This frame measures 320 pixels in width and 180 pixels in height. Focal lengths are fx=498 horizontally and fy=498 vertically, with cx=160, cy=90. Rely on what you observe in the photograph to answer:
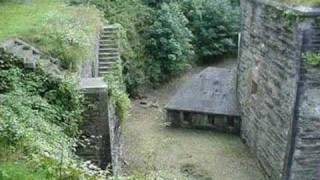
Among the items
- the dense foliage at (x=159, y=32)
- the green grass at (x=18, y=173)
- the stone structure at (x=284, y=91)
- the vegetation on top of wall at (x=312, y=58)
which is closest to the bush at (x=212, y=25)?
the dense foliage at (x=159, y=32)

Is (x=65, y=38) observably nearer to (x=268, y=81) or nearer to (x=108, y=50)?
(x=108, y=50)

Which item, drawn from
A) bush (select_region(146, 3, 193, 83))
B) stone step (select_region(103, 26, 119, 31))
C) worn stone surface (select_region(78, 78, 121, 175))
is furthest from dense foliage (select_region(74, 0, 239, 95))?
worn stone surface (select_region(78, 78, 121, 175))

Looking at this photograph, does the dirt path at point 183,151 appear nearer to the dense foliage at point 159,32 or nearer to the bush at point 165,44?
the dense foliage at point 159,32

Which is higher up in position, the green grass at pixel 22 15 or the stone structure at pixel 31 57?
the green grass at pixel 22 15

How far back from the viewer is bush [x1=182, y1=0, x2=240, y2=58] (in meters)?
30.2

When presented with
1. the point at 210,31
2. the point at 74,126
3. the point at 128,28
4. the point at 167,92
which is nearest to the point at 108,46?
the point at 128,28

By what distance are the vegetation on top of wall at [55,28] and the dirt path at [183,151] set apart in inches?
166

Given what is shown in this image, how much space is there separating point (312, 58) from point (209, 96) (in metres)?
7.82

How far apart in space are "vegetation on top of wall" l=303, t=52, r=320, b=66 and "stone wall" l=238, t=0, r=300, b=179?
0.31 metres

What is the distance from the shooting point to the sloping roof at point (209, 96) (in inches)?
836

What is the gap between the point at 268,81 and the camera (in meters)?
17.6

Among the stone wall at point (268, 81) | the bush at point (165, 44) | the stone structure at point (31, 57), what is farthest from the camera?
the bush at point (165, 44)

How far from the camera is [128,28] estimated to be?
25.2 meters

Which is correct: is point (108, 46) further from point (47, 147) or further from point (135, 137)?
point (47, 147)
